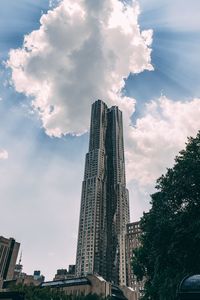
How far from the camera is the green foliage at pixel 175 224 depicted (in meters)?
26.6

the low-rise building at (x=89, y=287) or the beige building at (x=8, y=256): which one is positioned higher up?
the beige building at (x=8, y=256)

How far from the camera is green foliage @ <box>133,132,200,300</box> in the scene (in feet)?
87.3

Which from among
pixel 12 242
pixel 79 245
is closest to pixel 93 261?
pixel 79 245

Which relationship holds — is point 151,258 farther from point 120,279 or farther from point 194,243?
point 120,279

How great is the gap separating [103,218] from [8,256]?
183 feet

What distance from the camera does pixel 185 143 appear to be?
33844 mm

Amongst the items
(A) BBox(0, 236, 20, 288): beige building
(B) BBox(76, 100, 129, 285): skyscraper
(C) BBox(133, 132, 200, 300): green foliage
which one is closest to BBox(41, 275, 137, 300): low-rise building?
(A) BBox(0, 236, 20, 288): beige building

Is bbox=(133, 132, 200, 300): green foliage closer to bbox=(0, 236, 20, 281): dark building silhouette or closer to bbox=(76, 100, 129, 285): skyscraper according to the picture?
bbox=(0, 236, 20, 281): dark building silhouette

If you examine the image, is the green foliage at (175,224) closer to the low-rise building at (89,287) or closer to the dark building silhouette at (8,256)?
the low-rise building at (89,287)

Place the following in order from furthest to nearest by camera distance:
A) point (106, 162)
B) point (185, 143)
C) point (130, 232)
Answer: point (106, 162) → point (130, 232) → point (185, 143)

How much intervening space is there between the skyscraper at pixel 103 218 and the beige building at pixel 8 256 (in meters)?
32.0

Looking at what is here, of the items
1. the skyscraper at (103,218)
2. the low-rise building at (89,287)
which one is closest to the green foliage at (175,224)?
the low-rise building at (89,287)

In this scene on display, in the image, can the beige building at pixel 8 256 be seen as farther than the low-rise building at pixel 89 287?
Yes

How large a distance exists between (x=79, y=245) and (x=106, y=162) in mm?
59651
